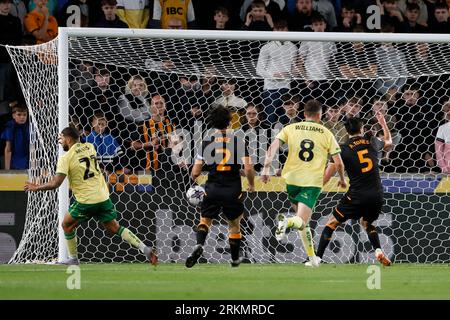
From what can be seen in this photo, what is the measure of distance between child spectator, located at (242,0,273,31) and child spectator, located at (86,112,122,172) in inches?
127

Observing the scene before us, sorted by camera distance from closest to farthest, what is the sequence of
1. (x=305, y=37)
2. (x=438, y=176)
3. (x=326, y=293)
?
1. (x=326, y=293)
2. (x=305, y=37)
3. (x=438, y=176)

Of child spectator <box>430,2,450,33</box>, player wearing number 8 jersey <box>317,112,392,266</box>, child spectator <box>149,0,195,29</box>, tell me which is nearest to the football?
player wearing number 8 jersey <box>317,112,392,266</box>

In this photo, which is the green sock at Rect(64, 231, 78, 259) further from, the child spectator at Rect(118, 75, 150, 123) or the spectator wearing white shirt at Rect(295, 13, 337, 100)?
the spectator wearing white shirt at Rect(295, 13, 337, 100)

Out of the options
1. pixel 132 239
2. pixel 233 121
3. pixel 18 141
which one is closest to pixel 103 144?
pixel 18 141

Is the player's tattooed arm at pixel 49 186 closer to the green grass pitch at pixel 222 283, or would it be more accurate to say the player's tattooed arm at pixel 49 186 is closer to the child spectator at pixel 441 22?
the green grass pitch at pixel 222 283

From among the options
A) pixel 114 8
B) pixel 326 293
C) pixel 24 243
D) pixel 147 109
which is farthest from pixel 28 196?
pixel 326 293

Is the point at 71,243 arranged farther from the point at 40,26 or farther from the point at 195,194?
the point at 40,26

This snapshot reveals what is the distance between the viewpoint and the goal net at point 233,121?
51.7 feet

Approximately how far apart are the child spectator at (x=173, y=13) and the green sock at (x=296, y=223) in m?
6.07

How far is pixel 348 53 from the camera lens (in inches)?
650

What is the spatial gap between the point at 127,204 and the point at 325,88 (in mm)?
3376

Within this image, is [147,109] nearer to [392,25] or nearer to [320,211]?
[320,211]

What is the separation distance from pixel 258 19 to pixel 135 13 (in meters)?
1.97

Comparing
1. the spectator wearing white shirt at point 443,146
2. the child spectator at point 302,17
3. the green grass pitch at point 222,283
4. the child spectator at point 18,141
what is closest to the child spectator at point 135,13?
the child spectator at point 302,17
